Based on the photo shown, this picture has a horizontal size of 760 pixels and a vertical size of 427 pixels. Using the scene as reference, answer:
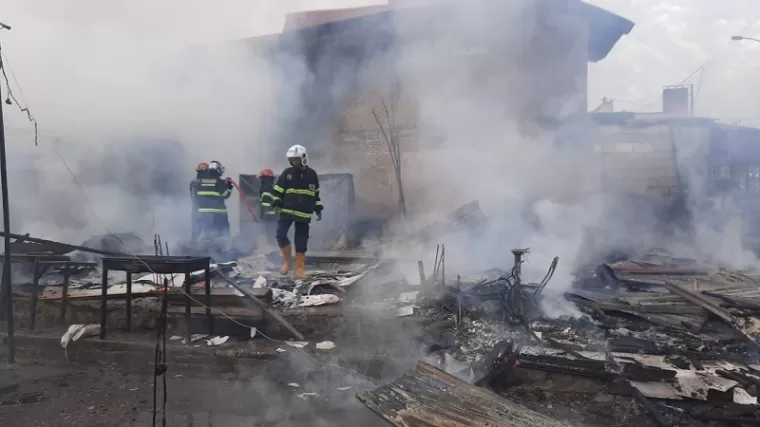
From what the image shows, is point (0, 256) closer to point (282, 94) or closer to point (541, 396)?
point (541, 396)

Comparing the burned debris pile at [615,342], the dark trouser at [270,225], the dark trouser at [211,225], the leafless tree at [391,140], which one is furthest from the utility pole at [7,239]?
the leafless tree at [391,140]

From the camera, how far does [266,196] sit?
6.30 metres

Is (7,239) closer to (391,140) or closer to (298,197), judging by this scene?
Answer: (298,197)

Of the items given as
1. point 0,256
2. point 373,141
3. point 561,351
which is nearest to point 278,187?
point 0,256

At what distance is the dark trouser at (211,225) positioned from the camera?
761 cm

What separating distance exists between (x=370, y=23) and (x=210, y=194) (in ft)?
16.8

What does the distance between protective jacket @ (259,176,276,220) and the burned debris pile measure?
241 centimetres

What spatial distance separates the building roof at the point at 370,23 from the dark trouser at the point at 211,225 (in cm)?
503

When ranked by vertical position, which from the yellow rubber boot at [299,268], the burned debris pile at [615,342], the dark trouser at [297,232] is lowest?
the burned debris pile at [615,342]

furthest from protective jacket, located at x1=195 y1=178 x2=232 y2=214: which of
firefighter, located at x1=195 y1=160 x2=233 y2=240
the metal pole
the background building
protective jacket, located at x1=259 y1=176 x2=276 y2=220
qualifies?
the background building

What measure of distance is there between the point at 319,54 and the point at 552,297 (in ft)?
26.6

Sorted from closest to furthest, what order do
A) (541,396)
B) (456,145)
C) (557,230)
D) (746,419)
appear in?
(746,419) < (541,396) < (557,230) < (456,145)

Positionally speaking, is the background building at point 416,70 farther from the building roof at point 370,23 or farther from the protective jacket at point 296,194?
the protective jacket at point 296,194

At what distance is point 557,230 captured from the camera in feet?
24.0
